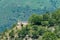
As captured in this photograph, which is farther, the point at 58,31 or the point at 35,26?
the point at 35,26

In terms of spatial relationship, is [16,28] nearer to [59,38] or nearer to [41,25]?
[41,25]

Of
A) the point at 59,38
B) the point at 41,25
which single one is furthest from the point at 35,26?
the point at 59,38

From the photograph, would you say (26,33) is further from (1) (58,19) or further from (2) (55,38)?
(2) (55,38)

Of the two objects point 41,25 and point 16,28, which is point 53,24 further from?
point 16,28

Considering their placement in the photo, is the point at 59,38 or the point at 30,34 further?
the point at 30,34

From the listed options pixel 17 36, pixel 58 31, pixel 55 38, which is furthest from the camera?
pixel 17 36

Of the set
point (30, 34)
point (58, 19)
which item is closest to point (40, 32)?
point (30, 34)

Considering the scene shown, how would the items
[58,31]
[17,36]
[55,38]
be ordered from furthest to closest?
[17,36], [58,31], [55,38]
